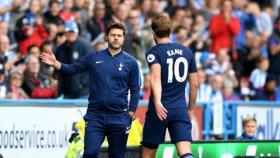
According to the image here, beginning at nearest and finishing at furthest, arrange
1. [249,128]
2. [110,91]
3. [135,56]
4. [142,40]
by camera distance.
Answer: [110,91] → [249,128] → [135,56] → [142,40]

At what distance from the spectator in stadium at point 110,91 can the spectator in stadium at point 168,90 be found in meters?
0.34

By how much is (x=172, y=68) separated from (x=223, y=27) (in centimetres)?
1093

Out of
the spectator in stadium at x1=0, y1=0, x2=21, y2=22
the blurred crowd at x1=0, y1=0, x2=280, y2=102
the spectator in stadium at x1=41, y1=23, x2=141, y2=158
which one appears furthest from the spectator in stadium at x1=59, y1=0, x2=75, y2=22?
the spectator in stadium at x1=41, y1=23, x2=141, y2=158

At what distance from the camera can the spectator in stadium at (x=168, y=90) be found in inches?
482

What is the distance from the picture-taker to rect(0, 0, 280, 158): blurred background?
51.7 feet

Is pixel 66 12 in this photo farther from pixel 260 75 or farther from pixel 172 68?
pixel 172 68

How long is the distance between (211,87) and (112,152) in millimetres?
8146

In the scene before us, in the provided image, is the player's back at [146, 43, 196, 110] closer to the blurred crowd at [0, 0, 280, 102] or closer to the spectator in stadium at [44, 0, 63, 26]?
the blurred crowd at [0, 0, 280, 102]

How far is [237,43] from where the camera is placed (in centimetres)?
2384

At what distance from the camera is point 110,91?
41.0 feet

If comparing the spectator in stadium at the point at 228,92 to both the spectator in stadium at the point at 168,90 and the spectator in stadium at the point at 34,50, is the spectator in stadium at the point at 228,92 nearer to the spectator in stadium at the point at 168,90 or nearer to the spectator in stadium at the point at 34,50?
the spectator in stadium at the point at 34,50

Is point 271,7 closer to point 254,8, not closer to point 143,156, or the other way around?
point 254,8

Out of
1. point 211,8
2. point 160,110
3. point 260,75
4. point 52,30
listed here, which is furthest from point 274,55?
point 160,110

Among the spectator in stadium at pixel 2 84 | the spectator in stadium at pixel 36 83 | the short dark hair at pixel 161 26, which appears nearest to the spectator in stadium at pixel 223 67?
the spectator in stadium at pixel 36 83
